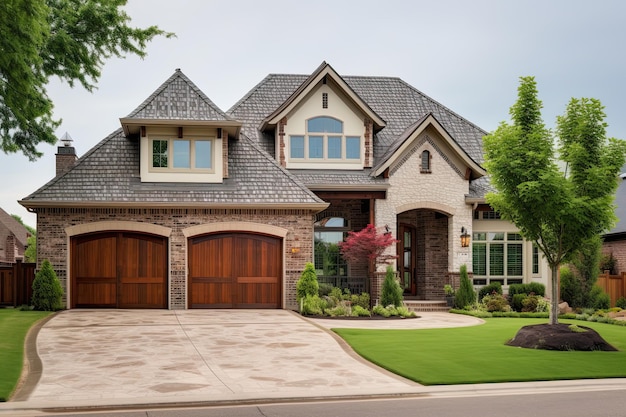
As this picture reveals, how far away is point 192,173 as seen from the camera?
24.8 meters

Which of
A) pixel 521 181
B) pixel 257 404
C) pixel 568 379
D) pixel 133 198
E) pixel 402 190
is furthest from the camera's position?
pixel 402 190

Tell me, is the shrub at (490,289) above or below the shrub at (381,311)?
above

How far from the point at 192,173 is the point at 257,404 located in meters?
14.9

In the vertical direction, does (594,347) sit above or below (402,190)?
below

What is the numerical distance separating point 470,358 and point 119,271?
42.9ft

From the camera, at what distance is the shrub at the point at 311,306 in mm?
23100

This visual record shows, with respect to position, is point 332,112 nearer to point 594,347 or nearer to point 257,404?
point 594,347

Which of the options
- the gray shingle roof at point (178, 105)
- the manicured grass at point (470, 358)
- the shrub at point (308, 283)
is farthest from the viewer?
the gray shingle roof at point (178, 105)

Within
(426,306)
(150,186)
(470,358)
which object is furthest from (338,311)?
(470,358)

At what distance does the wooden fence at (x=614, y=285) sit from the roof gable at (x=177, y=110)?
15.8m

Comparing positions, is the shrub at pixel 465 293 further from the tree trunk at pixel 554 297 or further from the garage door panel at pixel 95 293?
the garage door panel at pixel 95 293

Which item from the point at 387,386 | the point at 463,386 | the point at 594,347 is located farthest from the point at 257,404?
the point at 594,347

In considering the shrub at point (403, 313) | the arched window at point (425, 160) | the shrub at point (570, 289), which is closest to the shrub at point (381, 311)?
the shrub at point (403, 313)

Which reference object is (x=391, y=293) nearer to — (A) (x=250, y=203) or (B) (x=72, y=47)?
(A) (x=250, y=203)
